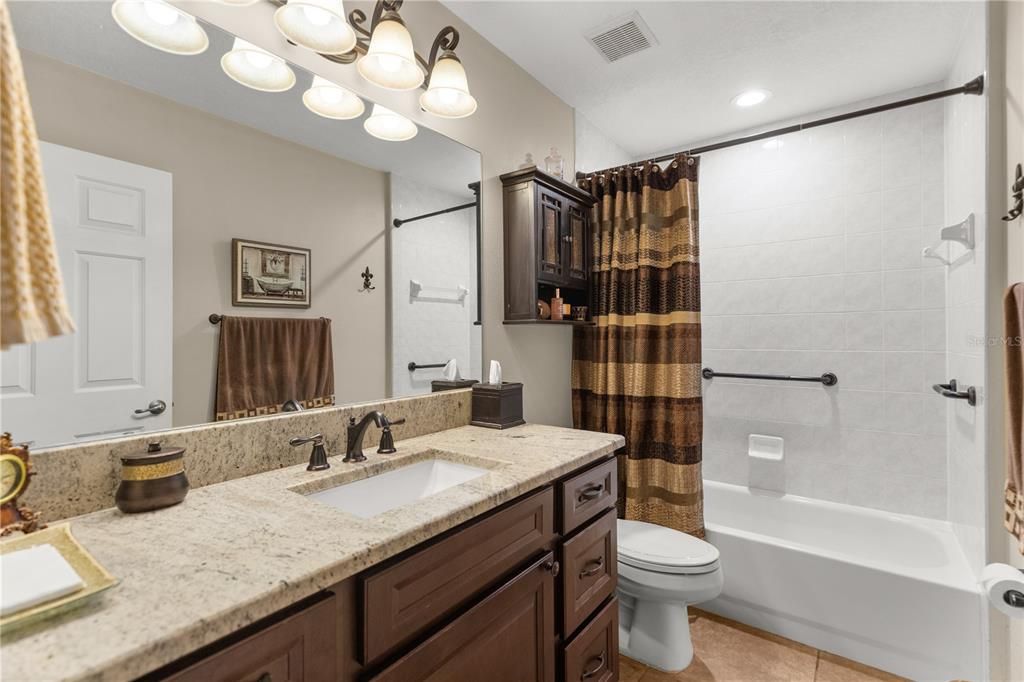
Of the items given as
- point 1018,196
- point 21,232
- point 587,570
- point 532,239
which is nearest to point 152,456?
point 21,232

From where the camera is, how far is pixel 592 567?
4.66 feet

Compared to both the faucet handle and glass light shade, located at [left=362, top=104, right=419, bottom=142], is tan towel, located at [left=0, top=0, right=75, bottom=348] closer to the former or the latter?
the faucet handle

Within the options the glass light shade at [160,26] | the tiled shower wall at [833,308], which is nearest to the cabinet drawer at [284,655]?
the glass light shade at [160,26]

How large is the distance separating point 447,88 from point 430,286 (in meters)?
0.65

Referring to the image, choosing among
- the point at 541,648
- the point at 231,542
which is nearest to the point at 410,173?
the point at 231,542

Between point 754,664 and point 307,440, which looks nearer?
point 307,440

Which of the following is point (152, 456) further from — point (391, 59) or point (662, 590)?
point (662, 590)

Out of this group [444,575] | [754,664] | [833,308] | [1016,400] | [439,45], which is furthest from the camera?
[833,308]

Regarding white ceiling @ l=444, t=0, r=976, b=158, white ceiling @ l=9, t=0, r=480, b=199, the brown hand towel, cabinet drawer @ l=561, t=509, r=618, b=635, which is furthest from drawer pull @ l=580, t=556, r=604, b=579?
white ceiling @ l=444, t=0, r=976, b=158

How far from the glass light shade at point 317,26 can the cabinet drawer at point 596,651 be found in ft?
5.64

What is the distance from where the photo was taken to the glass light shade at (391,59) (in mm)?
1267

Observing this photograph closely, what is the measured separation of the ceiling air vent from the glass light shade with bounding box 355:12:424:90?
3.09ft

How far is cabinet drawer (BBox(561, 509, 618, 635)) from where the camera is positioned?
4.23 feet

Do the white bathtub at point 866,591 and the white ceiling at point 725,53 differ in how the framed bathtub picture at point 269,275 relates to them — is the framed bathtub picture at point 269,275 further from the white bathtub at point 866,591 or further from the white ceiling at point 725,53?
the white bathtub at point 866,591
